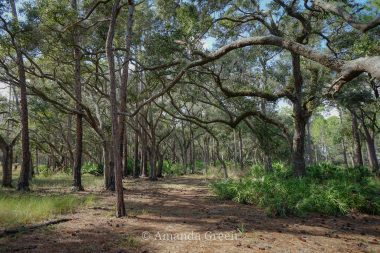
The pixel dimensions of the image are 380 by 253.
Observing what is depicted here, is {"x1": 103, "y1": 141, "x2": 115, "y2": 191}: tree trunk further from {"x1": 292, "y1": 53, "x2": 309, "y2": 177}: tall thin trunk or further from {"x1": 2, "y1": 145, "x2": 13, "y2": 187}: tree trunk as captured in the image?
{"x1": 292, "y1": 53, "x2": 309, "y2": 177}: tall thin trunk

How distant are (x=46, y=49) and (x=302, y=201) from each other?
1164 centimetres

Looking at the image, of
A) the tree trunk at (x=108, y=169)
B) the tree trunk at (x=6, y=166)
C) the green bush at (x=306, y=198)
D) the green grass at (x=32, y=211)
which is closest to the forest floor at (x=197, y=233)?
the green bush at (x=306, y=198)

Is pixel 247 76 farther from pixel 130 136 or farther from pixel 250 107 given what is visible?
pixel 130 136

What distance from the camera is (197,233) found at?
665cm

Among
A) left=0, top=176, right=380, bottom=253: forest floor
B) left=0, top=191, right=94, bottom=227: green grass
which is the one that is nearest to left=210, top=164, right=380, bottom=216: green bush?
left=0, top=176, right=380, bottom=253: forest floor

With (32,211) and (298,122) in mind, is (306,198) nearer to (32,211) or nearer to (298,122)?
(298,122)

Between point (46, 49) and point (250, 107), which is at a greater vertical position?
point (46, 49)

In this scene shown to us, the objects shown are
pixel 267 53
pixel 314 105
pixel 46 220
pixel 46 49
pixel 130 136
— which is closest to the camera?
pixel 46 220

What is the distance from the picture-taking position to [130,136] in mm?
43438

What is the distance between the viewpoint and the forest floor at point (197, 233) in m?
5.69

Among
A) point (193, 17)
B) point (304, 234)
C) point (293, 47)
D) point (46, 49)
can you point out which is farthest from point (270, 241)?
point (46, 49)

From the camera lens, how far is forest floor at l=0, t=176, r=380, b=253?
18.7 feet

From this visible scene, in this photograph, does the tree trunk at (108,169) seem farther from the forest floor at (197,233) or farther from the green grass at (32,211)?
the forest floor at (197,233)

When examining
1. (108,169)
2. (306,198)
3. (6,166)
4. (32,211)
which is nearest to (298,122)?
(306,198)
